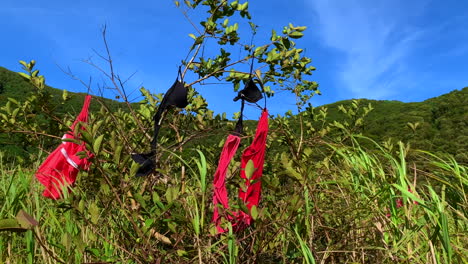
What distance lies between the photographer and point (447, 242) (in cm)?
134

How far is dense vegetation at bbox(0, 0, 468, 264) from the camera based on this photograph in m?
1.61

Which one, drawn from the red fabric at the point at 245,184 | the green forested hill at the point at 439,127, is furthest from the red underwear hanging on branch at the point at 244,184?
the green forested hill at the point at 439,127

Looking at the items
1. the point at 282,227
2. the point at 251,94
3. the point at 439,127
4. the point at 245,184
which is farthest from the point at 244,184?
the point at 439,127

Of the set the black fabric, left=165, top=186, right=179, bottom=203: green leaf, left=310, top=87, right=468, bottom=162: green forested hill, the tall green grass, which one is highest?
left=310, top=87, right=468, bottom=162: green forested hill

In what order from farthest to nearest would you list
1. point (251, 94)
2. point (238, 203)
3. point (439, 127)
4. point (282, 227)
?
point (439, 127) < point (251, 94) < point (282, 227) < point (238, 203)

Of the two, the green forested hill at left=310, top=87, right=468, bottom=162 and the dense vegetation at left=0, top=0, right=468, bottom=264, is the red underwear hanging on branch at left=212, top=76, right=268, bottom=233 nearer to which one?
the dense vegetation at left=0, top=0, right=468, bottom=264

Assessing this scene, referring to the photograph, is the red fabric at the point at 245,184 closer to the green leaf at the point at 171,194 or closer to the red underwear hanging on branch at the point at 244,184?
the red underwear hanging on branch at the point at 244,184

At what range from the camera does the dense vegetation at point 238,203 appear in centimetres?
161

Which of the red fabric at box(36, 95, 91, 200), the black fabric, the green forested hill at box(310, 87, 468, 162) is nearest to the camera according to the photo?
the black fabric

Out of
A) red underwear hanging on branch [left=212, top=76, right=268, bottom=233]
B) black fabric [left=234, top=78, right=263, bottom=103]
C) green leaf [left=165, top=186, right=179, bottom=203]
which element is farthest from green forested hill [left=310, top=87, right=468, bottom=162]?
green leaf [left=165, top=186, right=179, bottom=203]

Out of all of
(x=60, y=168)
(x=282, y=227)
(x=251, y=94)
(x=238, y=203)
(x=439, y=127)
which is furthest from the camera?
(x=439, y=127)

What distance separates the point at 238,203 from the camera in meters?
1.54

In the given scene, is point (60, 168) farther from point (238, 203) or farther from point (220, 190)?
point (238, 203)

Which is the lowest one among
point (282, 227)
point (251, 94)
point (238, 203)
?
point (282, 227)
